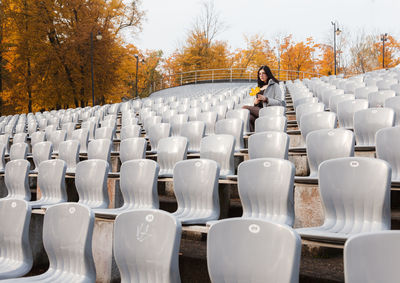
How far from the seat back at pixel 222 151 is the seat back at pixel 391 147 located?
172cm

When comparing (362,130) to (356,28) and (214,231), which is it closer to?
(214,231)

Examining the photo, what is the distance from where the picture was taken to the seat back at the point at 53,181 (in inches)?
209

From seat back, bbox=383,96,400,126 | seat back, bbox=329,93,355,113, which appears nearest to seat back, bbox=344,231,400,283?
seat back, bbox=383,96,400,126

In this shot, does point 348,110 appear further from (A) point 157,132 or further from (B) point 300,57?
(B) point 300,57

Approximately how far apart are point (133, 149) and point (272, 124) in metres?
2.08

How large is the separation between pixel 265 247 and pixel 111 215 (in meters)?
2.12

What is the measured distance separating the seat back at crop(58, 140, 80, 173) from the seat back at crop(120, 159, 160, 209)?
2.34 meters

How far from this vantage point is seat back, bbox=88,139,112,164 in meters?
6.44

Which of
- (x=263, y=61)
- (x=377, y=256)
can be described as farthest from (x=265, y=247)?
(x=263, y=61)

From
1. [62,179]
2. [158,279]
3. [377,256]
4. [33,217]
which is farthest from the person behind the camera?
[62,179]

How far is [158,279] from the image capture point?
2.73 m

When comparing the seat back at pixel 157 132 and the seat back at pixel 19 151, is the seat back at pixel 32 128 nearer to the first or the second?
the seat back at pixel 19 151

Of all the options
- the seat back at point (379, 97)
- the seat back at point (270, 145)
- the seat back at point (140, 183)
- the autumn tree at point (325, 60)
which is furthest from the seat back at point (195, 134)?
the autumn tree at point (325, 60)

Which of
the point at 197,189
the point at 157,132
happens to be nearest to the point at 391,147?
the point at 197,189
